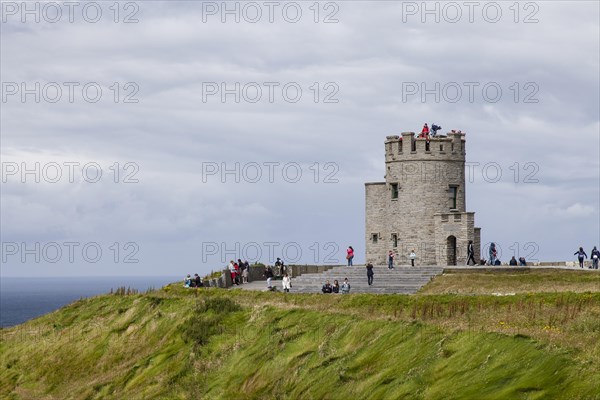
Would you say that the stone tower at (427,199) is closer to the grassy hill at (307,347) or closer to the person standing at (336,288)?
the grassy hill at (307,347)

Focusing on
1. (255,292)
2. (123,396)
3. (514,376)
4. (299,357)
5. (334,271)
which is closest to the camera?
Result: (514,376)

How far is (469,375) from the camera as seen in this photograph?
67.5 ft

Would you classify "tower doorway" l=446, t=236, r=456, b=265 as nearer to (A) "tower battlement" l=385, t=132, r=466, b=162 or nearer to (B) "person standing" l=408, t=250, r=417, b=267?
(B) "person standing" l=408, t=250, r=417, b=267

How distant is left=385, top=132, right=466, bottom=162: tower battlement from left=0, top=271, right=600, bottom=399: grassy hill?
44.6ft

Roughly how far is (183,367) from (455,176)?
3192cm

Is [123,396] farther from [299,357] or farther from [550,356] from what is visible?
[550,356]

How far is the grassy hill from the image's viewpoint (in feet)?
66.6

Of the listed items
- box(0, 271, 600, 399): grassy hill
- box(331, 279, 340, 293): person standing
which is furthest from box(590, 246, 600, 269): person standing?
box(331, 279, 340, 293): person standing

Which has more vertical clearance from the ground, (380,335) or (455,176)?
(455,176)

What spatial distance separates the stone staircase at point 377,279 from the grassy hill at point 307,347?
2.61 metres

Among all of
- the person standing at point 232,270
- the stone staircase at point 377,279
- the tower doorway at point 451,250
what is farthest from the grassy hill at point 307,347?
the tower doorway at point 451,250

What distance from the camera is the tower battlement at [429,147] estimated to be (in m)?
58.3

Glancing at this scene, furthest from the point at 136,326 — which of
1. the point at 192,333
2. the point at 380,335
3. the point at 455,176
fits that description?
the point at 455,176

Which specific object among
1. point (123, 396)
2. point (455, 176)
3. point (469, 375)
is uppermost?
point (455, 176)
